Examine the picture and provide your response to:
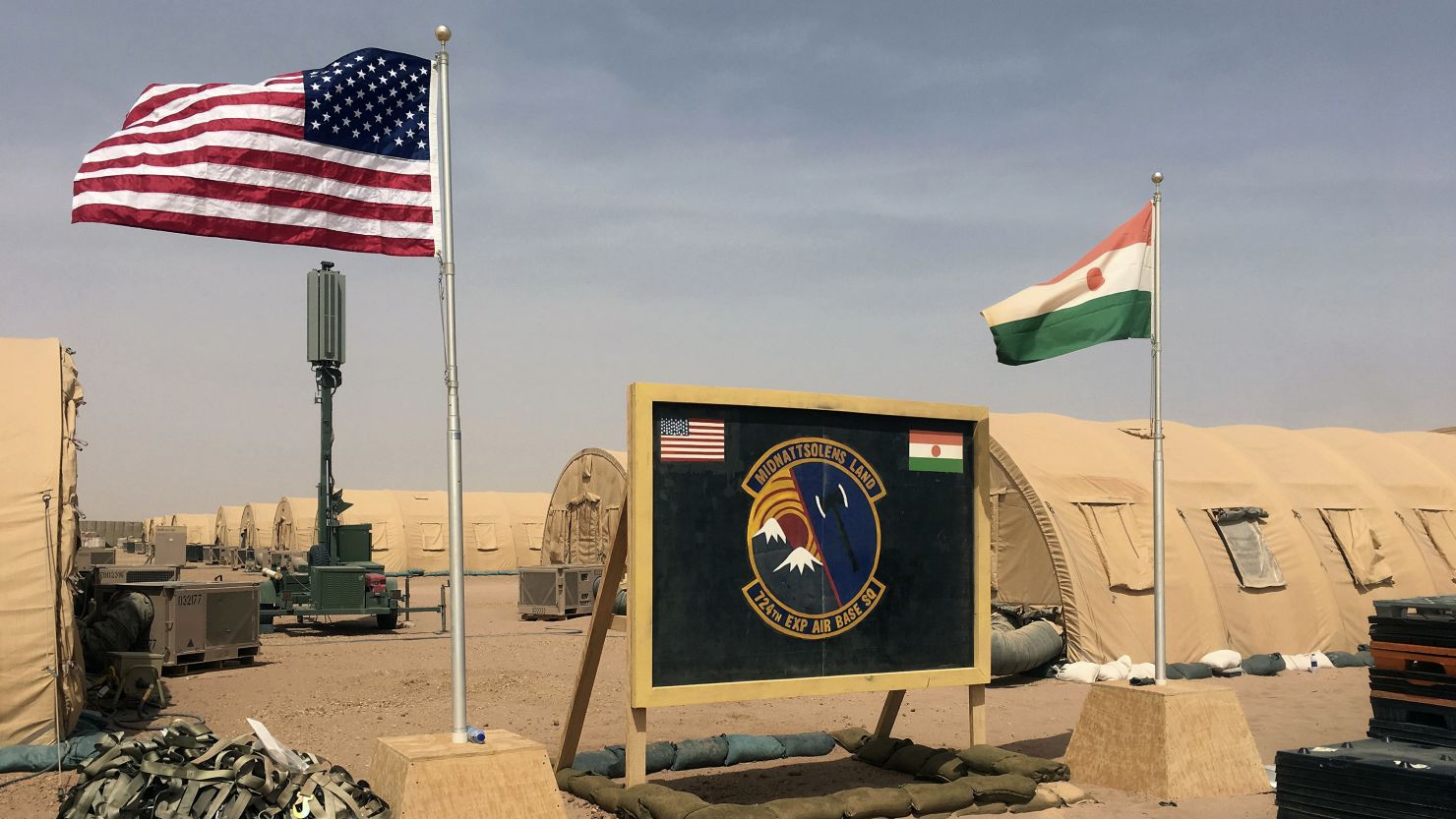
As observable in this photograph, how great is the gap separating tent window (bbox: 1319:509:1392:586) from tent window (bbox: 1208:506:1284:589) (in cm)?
197

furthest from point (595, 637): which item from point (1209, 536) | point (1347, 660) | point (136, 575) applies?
point (1347, 660)

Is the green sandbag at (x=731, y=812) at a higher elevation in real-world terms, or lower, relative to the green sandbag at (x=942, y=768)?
higher

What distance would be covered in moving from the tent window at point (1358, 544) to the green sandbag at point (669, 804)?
1761 centimetres

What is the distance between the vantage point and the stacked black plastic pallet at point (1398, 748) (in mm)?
7562

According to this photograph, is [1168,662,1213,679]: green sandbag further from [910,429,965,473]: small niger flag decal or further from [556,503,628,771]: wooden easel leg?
[556,503,628,771]: wooden easel leg

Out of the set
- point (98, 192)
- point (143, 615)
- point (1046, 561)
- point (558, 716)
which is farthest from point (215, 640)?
point (1046, 561)

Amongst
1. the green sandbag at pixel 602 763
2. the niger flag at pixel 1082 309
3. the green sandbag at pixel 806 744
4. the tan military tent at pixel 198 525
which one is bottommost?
the tan military tent at pixel 198 525

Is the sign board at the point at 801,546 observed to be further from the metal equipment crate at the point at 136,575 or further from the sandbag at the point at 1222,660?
the metal equipment crate at the point at 136,575

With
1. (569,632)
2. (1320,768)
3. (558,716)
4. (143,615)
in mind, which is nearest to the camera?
(1320,768)

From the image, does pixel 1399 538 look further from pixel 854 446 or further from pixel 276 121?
pixel 276 121

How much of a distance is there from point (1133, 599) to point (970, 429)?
31.7 feet

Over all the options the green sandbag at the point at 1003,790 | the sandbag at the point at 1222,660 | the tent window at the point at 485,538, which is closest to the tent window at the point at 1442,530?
the sandbag at the point at 1222,660

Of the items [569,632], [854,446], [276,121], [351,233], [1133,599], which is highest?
[276,121]

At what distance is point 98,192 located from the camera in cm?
730
